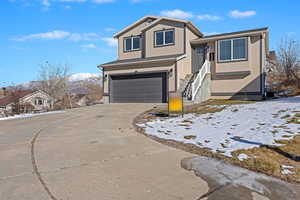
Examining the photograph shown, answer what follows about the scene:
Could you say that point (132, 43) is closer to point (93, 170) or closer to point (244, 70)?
point (244, 70)

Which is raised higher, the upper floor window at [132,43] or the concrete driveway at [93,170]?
the upper floor window at [132,43]

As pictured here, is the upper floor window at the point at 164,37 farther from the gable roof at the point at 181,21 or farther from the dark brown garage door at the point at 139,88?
the dark brown garage door at the point at 139,88

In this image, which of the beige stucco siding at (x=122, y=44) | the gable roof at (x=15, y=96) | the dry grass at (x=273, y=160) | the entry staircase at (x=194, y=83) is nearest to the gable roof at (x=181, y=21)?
the beige stucco siding at (x=122, y=44)

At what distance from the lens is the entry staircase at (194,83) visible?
50.1 feet

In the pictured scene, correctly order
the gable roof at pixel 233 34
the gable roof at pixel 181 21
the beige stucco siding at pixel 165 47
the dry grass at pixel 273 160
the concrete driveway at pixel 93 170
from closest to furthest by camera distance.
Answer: the concrete driveway at pixel 93 170
the dry grass at pixel 273 160
the gable roof at pixel 233 34
the gable roof at pixel 181 21
the beige stucco siding at pixel 165 47

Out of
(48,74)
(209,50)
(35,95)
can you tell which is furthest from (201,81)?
(35,95)

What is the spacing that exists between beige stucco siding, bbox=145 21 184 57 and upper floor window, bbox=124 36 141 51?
1.28 metres

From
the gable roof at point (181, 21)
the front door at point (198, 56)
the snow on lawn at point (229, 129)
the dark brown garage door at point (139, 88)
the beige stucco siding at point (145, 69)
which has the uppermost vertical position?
the gable roof at point (181, 21)

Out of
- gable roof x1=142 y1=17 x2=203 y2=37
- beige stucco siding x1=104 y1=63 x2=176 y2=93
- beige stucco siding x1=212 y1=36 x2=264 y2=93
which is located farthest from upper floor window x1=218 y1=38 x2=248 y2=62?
beige stucco siding x1=104 y1=63 x2=176 y2=93

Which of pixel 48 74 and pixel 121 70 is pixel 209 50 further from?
pixel 48 74

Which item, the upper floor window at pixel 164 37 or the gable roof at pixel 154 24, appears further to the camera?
the upper floor window at pixel 164 37

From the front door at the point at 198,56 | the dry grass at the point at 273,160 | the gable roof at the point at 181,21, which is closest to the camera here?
the dry grass at the point at 273,160

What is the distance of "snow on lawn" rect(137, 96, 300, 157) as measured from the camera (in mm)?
6250

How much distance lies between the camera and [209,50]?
1911 cm
